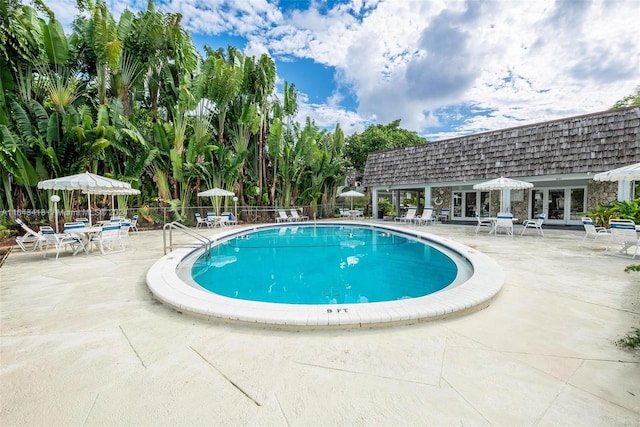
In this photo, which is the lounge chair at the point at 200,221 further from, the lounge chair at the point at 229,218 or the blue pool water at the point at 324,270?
the blue pool water at the point at 324,270

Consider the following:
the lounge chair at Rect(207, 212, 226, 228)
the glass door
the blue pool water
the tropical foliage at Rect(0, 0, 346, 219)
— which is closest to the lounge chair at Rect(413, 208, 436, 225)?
the glass door

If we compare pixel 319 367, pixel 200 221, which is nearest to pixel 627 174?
pixel 319 367

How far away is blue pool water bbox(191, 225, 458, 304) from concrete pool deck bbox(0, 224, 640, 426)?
5.74 feet

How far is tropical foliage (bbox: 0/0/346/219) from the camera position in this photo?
9.59 m

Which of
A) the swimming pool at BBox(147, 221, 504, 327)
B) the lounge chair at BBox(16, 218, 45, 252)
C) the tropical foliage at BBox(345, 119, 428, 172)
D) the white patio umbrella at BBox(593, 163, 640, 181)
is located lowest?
the swimming pool at BBox(147, 221, 504, 327)

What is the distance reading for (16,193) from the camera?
10.1m

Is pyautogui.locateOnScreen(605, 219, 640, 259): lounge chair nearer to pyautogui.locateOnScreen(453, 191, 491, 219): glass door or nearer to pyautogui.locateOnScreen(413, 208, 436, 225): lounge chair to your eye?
pyautogui.locateOnScreen(413, 208, 436, 225): lounge chair

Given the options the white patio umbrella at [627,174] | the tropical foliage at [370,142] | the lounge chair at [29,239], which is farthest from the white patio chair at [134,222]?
the tropical foliage at [370,142]

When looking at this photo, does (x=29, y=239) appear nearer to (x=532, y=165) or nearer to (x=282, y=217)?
(x=282, y=217)

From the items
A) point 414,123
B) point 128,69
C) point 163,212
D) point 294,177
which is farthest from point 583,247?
point 414,123

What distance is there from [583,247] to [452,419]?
9.05m

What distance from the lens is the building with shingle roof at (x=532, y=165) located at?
11.2 meters

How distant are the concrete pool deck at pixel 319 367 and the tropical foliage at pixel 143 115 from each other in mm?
8590

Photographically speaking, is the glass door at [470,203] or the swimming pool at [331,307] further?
the glass door at [470,203]
